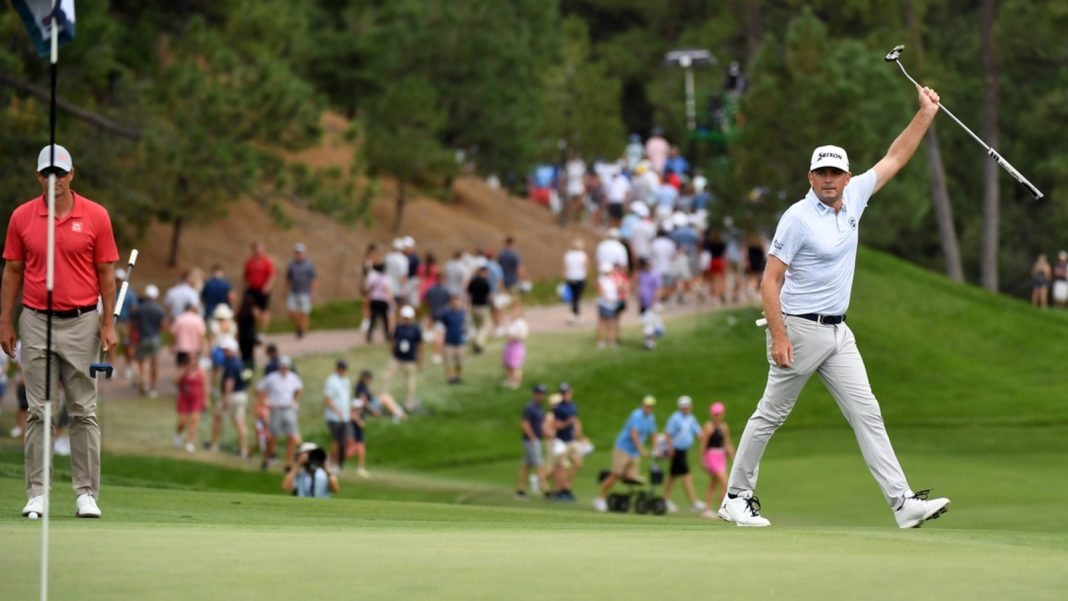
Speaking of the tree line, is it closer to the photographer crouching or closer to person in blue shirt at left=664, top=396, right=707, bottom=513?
person in blue shirt at left=664, top=396, right=707, bottom=513

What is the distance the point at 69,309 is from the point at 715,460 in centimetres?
1541

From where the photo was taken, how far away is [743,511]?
11008mm

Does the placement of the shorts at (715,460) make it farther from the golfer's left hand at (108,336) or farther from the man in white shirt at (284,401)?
the golfer's left hand at (108,336)

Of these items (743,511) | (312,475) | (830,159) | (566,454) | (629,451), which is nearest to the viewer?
(830,159)

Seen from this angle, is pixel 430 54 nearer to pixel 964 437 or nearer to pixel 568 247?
pixel 568 247

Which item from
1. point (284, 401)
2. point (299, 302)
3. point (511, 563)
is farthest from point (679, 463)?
point (511, 563)

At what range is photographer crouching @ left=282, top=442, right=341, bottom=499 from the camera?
2031 centimetres

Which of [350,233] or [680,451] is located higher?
[350,233]

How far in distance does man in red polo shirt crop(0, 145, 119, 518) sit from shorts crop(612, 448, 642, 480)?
49.4 ft

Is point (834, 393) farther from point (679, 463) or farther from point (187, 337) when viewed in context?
point (187, 337)

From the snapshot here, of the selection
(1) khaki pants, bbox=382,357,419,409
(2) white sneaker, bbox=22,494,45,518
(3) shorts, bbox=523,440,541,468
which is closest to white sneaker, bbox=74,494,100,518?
(2) white sneaker, bbox=22,494,45,518

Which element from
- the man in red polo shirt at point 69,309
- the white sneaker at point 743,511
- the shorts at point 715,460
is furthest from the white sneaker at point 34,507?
the shorts at point 715,460

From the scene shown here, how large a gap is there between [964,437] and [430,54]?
20.1m

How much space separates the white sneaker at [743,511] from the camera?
11.0m
